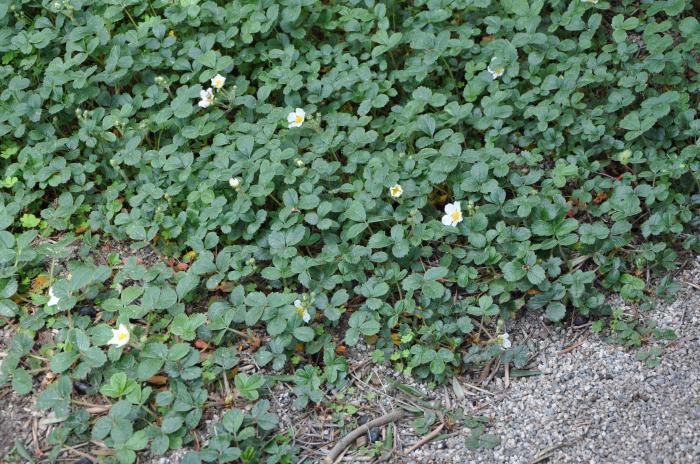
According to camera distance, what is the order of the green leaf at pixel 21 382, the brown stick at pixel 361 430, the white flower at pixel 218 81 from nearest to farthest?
the brown stick at pixel 361 430, the green leaf at pixel 21 382, the white flower at pixel 218 81

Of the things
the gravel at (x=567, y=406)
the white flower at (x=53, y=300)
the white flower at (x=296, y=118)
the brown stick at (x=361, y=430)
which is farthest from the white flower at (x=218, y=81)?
the brown stick at (x=361, y=430)

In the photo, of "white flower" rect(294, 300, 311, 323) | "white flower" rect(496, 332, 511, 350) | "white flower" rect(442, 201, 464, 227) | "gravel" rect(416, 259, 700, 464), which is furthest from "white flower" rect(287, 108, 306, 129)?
"gravel" rect(416, 259, 700, 464)

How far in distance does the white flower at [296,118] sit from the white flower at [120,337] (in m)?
1.19

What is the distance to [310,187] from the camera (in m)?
3.29

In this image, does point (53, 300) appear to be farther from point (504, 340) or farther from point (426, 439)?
point (504, 340)

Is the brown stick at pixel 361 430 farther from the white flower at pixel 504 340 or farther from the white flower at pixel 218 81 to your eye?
the white flower at pixel 218 81

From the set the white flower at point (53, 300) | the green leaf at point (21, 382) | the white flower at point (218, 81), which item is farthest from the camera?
the white flower at point (218, 81)

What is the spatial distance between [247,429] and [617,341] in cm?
146

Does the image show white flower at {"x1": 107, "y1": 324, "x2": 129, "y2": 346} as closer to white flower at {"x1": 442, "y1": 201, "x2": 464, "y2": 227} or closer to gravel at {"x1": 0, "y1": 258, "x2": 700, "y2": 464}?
gravel at {"x1": 0, "y1": 258, "x2": 700, "y2": 464}

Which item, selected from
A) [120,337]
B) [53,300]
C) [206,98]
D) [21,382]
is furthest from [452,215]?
[21,382]

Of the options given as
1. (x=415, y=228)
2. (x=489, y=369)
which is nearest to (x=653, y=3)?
(x=415, y=228)

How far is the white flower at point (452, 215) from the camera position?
3.20 meters

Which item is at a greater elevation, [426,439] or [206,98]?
[206,98]

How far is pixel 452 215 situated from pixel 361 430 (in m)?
0.96
